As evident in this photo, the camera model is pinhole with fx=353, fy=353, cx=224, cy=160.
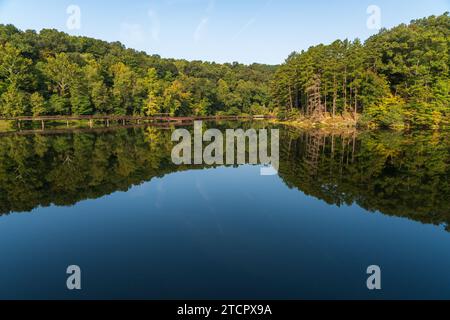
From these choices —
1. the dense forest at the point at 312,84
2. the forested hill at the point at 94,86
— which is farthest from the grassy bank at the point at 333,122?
the forested hill at the point at 94,86

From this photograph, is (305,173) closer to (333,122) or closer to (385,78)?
(333,122)

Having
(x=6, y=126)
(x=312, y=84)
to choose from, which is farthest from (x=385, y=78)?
(x=6, y=126)

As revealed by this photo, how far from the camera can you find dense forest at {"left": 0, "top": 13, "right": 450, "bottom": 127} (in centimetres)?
5169

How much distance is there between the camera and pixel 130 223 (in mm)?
12930

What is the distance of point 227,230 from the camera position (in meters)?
12.0

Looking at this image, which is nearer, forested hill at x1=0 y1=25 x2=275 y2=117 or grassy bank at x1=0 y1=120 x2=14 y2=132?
grassy bank at x1=0 y1=120 x2=14 y2=132

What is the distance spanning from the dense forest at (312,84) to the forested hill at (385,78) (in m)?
0.15

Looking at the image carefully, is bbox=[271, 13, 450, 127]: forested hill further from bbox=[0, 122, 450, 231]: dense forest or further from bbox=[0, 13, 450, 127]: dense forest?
bbox=[0, 122, 450, 231]: dense forest

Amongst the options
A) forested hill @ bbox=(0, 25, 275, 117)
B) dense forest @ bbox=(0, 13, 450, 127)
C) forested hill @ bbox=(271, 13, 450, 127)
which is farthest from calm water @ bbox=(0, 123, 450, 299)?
forested hill @ bbox=(0, 25, 275, 117)

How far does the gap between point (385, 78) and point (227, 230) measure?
2111 inches

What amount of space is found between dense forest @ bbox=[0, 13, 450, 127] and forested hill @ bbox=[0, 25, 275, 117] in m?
0.22

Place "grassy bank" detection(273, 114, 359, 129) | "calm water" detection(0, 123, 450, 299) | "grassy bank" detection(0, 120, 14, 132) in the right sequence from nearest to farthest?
"calm water" detection(0, 123, 450, 299), "grassy bank" detection(0, 120, 14, 132), "grassy bank" detection(273, 114, 359, 129)
